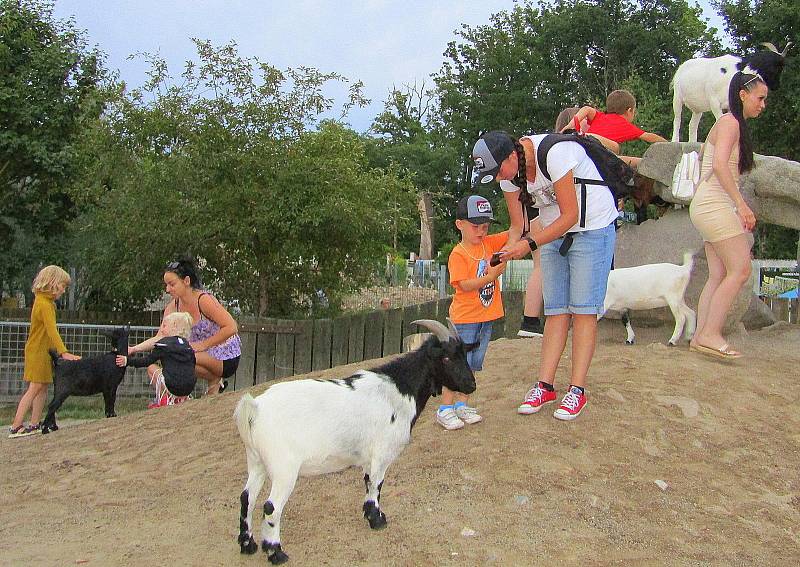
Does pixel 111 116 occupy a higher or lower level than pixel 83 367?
higher

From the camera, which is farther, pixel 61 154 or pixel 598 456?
pixel 61 154

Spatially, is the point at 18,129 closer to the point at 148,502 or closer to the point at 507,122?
the point at 148,502

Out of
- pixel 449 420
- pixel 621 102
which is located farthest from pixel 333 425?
pixel 621 102

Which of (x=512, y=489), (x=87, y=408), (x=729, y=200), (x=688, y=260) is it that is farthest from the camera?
(x=87, y=408)

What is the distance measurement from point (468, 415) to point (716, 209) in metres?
2.38

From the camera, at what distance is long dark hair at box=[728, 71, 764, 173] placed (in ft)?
18.6

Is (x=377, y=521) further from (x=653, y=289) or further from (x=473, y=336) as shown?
(x=653, y=289)

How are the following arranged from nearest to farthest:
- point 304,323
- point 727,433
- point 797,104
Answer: point 727,433 < point 304,323 < point 797,104

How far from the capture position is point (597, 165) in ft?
15.1

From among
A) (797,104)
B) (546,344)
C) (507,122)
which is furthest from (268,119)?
(507,122)

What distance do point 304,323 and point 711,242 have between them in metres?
5.92

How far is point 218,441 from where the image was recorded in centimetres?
571

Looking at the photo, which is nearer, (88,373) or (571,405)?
(571,405)

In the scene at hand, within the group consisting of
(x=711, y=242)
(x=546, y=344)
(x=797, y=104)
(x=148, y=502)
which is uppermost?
(x=797, y=104)
